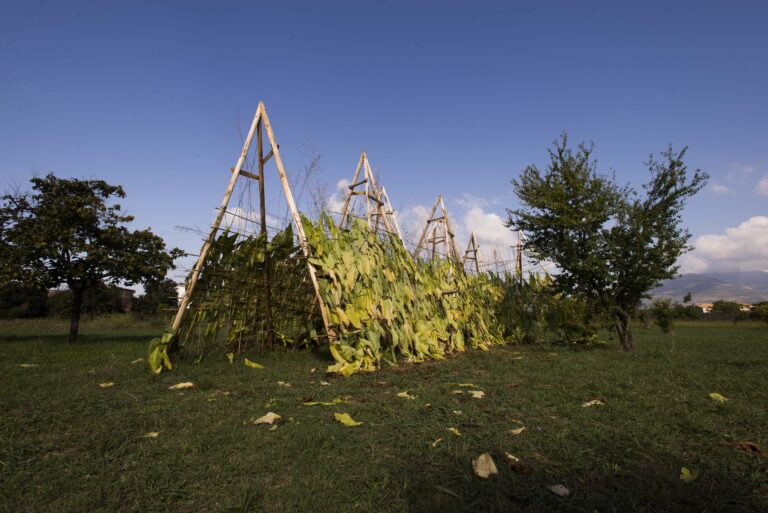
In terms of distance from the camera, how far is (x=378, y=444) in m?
2.81

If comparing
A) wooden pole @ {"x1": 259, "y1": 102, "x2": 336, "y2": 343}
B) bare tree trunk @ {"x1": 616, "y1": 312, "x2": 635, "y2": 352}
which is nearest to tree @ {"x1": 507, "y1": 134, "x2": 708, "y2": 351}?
bare tree trunk @ {"x1": 616, "y1": 312, "x2": 635, "y2": 352}

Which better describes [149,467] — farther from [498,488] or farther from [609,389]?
[609,389]

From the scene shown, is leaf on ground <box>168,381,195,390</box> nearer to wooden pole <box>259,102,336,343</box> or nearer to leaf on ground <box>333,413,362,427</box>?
wooden pole <box>259,102,336,343</box>

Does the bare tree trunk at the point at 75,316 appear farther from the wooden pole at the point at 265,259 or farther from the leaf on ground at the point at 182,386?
the leaf on ground at the point at 182,386

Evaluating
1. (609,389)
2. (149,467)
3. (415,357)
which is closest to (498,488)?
(149,467)

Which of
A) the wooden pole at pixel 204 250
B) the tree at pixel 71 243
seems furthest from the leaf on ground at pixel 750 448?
the tree at pixel 71 243

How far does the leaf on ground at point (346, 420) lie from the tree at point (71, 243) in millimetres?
9101

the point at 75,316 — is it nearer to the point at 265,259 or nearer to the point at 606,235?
the point at 265,259

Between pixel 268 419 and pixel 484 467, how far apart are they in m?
1.77

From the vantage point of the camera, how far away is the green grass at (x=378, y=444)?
2.10 meters

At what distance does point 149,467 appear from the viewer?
2.46 metres

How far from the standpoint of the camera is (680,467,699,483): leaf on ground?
2.26m

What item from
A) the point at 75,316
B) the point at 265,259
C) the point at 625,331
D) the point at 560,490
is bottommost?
the point at 560,490

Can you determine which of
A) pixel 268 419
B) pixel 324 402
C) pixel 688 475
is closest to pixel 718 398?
pixel 688 475
